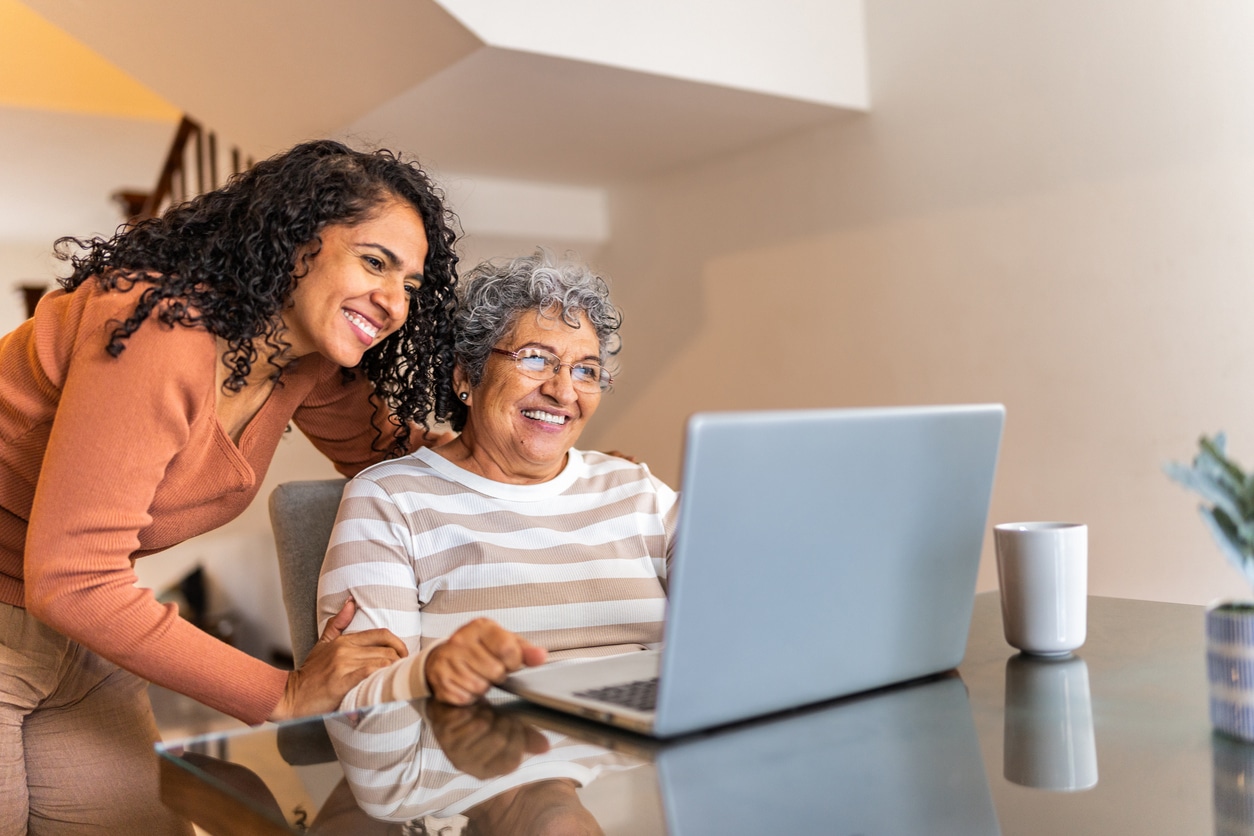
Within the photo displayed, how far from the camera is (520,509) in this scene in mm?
1555

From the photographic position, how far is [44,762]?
1.40 metres

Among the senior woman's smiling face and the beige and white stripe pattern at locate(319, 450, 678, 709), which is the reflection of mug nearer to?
the beige and white stripe pattern at locate(319, 450, 678, 709)

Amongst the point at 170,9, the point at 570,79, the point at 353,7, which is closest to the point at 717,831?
the point at 353,7

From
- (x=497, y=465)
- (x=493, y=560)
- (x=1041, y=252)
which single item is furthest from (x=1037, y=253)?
(x=493, y=560)

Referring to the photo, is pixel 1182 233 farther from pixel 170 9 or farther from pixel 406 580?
pixel 170 9

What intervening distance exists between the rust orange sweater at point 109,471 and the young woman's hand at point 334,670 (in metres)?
0.02

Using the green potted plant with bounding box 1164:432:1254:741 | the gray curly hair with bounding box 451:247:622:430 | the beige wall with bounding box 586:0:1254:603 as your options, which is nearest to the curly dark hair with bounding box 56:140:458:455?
the gray curly hair with bounding box 451:247:622:430

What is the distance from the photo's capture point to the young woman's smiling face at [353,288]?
1.39m

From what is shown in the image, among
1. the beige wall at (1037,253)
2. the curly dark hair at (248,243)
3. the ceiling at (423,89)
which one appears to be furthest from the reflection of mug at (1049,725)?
the ceiling at (423,89)

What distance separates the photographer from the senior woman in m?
1.43

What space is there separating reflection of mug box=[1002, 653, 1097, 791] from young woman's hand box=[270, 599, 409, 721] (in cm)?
67

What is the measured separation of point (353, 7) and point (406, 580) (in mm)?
1982

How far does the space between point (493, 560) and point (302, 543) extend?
316 millimetres

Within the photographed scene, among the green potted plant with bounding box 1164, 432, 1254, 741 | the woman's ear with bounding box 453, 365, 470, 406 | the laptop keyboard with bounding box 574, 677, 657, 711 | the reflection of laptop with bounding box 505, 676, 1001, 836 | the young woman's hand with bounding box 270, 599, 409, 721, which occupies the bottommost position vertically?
the young woman's hand with bounding box 270, 599, 409, 721
